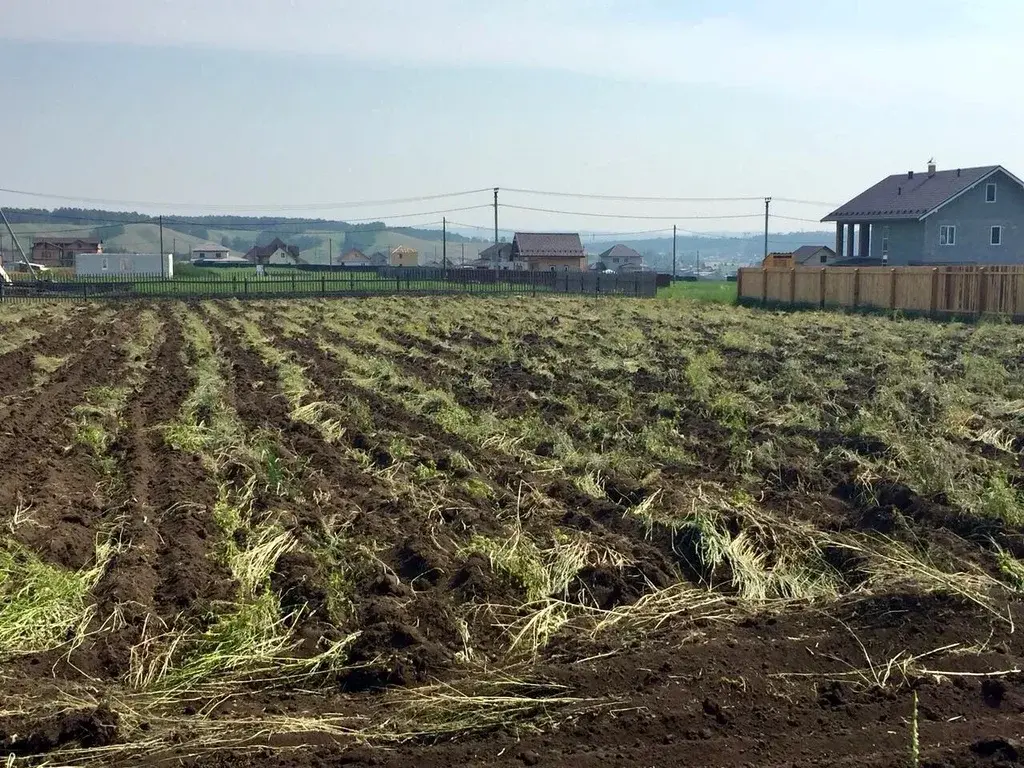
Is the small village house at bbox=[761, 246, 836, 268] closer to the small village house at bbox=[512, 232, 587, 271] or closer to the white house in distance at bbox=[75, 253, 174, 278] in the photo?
the small village house at bbox=[512, 232, 587, 271]

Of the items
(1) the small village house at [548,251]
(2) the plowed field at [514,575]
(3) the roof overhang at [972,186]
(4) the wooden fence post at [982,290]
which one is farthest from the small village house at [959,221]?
(1) the small village house at [548,251]

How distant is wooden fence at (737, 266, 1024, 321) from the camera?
2975 centimetres

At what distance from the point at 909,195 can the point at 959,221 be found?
2.92 m

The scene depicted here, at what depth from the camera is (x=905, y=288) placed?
108 ft

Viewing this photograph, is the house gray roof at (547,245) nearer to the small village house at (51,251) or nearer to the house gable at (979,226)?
the house gable at (979,226)

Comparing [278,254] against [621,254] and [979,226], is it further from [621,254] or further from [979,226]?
[979,226]

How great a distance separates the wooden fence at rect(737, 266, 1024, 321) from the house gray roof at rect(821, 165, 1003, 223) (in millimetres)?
11322

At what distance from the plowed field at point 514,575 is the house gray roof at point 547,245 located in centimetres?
7140

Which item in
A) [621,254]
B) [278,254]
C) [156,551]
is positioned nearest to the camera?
[156,551]

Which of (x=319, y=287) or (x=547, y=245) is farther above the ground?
(x=547, y=245)

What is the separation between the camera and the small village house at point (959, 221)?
152 ft

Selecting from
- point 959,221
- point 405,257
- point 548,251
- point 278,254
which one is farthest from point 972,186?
point 405,257

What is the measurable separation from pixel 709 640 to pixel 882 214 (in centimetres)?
4658

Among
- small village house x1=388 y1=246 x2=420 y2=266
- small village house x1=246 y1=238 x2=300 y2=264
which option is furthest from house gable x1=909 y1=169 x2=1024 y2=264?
small village house x1=388 y1=246 x2=420 y2=266
